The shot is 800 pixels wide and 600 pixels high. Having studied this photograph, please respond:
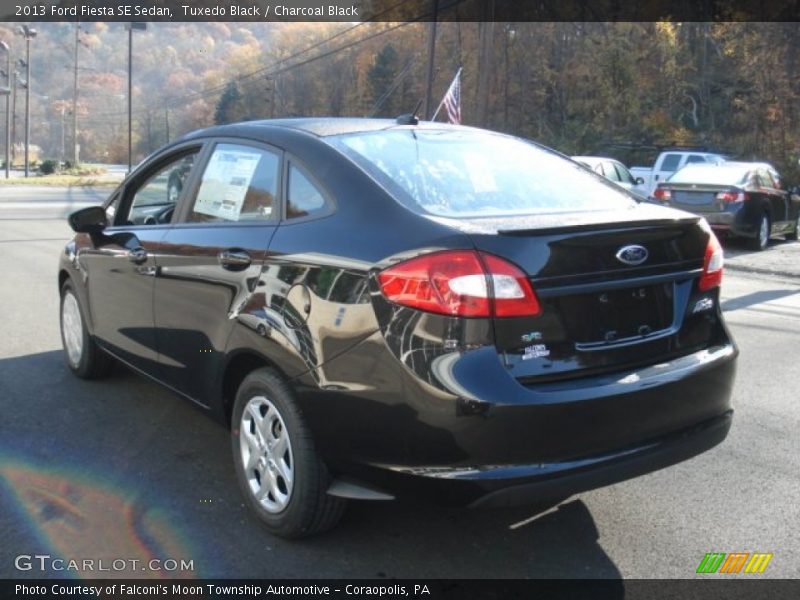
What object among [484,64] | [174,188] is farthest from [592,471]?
[484,64]

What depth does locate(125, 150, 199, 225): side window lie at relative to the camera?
4.31 meters

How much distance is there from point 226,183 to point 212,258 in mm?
436

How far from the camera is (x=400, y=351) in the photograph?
2725mm

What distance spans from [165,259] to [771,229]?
44.1 feet

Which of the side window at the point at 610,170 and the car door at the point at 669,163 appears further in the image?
the car door at the point at 669,163

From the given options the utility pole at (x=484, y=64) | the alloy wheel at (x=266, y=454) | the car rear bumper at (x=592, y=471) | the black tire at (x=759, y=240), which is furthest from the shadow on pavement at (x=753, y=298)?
the utility pole at (x=484, y=64)

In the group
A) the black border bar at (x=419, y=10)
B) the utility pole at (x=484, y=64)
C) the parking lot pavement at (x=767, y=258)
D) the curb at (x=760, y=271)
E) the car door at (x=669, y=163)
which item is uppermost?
the black border bar at (x=419, y=10)

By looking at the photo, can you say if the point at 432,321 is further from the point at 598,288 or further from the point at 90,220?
the point at 90,220

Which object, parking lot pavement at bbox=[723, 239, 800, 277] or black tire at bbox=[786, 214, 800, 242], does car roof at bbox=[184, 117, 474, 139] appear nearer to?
parking lot pavement at bbox=[723, 239, 800, 277]

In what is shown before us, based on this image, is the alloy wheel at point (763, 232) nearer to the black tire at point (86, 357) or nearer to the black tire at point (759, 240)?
the black tire at point (759, 240)

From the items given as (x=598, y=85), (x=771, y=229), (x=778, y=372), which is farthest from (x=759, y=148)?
(x=778, y=372)

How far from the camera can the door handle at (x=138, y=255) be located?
4237 millimetres

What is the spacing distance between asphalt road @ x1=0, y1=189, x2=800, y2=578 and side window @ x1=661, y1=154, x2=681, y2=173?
21531 millimetres

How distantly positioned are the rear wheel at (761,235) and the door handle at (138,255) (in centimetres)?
1260
